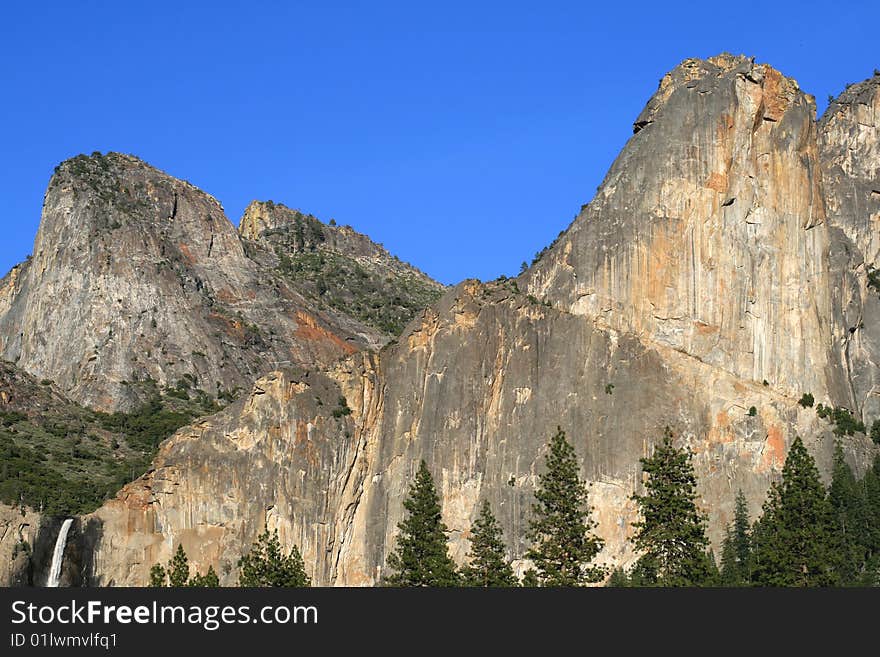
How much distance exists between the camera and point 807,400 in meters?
148

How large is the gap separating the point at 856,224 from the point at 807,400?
3479 cm

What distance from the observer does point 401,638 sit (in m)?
77.7

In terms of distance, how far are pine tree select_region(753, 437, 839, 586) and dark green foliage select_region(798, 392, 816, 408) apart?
39583 mm

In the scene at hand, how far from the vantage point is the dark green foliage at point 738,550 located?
4828 inches

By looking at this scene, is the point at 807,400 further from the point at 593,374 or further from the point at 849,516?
the point at 593,374

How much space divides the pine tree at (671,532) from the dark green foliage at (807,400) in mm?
42572

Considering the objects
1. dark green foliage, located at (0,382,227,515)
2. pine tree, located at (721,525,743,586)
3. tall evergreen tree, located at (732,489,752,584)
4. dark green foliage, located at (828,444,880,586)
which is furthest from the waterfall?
dark green foliage, located at (828,444,880,586)

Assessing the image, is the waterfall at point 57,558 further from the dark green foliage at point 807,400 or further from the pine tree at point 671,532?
the pine tree at point 671,532

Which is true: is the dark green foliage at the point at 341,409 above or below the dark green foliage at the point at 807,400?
above

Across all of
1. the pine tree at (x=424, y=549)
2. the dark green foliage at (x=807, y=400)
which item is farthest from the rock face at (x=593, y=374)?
the pine tree at (x=424, y=549)

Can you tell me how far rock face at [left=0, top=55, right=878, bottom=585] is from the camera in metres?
149

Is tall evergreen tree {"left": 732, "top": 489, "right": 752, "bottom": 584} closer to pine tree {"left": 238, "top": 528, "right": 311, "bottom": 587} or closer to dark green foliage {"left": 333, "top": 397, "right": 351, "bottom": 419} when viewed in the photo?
pine tree {"left": 238, "top": 528, "right": 311, "bottom": 587}

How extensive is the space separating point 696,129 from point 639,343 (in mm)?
17548

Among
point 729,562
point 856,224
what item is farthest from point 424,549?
point 856,224
